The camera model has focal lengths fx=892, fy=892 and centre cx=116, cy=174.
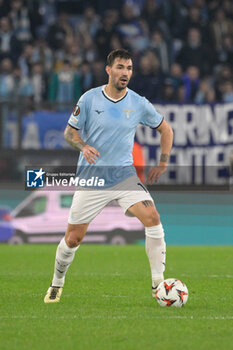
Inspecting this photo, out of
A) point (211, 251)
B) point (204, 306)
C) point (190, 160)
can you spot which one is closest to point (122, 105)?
point (204, 306)

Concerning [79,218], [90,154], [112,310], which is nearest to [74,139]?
[90,154]

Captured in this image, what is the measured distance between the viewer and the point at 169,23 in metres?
22.4

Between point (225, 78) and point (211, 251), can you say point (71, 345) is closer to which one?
point (211, 251)

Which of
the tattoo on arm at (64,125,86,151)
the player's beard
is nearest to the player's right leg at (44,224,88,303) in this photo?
the tattoo on arm at (64,125,86,151)

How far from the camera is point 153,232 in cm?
848

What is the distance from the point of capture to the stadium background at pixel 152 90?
1894 cm

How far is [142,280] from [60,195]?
8764mm

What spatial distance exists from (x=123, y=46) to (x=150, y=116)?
12.6 meters

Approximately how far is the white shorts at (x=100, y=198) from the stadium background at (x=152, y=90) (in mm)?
10246

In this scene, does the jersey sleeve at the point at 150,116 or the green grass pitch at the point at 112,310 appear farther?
the jersey sleeve at the point at 150,116

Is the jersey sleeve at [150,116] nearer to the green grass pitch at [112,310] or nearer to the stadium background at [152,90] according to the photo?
the green grass pitch at [112,310]

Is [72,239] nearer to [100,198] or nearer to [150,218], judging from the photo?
[100,198]

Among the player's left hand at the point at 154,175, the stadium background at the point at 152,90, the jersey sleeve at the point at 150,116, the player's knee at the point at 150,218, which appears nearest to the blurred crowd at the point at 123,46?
the stadium background at the point at 152,90

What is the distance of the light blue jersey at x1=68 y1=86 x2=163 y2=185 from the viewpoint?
865 centimetres
